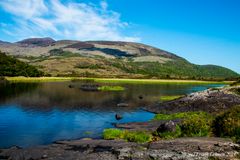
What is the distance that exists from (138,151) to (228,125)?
12.3 m

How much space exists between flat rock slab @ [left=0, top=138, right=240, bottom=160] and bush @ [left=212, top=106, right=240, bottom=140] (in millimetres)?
3266

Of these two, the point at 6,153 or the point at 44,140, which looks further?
the point at 44,140

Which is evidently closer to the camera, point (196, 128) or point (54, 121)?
point (196, 128)

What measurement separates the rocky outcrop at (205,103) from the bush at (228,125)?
26.9 m

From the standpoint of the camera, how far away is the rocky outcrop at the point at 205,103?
68.3 metres

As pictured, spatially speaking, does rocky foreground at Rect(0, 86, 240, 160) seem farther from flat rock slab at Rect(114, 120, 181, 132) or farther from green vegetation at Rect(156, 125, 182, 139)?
flat rock slab at Rect(114, 120, 181, 132)

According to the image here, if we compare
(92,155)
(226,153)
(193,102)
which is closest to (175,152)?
(226,153)

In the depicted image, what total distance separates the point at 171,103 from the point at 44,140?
4154 centimetres

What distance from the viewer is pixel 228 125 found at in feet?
118

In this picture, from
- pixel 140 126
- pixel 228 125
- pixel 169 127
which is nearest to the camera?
pixel 228 125

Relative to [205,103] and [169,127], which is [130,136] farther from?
[205,103]

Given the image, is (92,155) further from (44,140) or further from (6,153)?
(44,140)

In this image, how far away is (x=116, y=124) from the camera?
181 feet

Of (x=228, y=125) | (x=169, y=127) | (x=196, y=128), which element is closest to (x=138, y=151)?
(x=169, y=127)
